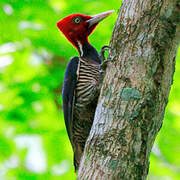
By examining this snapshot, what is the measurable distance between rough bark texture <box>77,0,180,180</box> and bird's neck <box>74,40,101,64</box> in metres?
1.51

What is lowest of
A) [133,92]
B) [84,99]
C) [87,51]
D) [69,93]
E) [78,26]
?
[133,92]

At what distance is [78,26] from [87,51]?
1.30 feet

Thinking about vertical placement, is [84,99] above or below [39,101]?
below

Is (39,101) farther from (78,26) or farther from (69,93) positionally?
(69,93)

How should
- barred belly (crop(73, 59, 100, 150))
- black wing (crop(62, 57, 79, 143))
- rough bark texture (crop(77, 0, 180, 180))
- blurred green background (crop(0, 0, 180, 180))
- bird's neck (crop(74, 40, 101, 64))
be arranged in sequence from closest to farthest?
rough bark texture (crop(77, 0, 180, 180))
barred belly (crop(73, 59, 100, 150))
black wing (crop(62, 57, 79, 143))
bird's neck (crop(74, 40, 101, 64))
blurred green background (crop(0, 0, 180, 180))

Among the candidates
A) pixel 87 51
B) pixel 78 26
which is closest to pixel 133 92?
pixel 87 51

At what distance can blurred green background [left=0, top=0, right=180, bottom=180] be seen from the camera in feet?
16.8

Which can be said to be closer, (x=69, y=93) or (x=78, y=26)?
(x=69, y=93)

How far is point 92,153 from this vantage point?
2.59 m

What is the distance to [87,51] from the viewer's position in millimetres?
4480

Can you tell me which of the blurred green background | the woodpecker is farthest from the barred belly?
the blurred green background

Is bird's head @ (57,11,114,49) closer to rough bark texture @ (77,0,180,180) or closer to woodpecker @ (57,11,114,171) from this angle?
woodpecker @ (57,11,114,171)

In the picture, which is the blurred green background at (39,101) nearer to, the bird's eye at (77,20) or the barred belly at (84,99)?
the bird's eye at (77,20)

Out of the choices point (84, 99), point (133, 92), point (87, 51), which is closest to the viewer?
point (133, 92)
